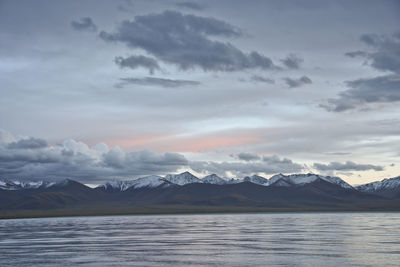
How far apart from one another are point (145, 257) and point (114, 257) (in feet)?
10.6

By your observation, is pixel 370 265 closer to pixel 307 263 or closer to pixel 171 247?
pixel 307 263

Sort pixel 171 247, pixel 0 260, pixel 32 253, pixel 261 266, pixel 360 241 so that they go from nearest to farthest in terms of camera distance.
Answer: pixel 261 266, pixel 0 260, pixel 32 253, pixel 171 247, pixel 360 241

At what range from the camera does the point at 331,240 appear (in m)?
64.1

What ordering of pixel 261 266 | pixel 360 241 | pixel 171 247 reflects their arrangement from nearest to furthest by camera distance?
pixel 261 266
pixel 171 247
pixel 360 241

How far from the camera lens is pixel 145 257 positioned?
158 feet

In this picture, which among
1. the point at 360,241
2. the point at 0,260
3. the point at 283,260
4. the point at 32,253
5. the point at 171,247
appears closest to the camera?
the point at 283,260

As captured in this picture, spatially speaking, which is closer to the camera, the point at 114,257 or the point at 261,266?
the point at 261,266

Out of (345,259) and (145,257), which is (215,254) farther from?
(345,259)

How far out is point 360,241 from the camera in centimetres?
6181

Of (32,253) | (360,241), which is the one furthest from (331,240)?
(32,253)

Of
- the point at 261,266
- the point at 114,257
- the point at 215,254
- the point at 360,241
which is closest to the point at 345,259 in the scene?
the point at 261,266

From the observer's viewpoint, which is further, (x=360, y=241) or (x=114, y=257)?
(x=360, y=241)

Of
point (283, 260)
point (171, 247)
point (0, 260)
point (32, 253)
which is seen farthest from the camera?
point (171, 247)

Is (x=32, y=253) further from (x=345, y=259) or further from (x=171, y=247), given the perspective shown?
(x=345, y=259)
